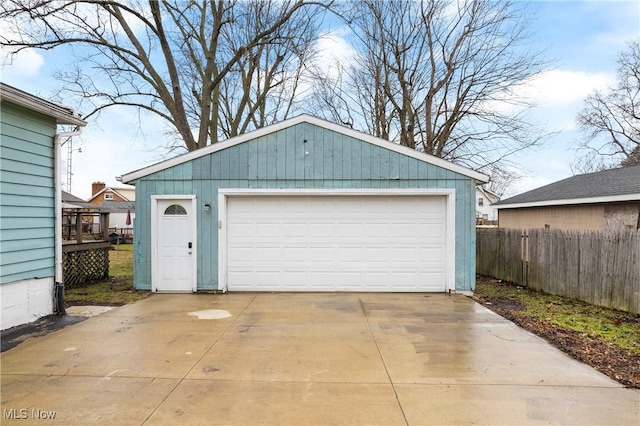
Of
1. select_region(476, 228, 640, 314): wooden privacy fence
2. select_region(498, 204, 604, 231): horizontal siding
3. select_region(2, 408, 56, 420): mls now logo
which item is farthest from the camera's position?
select_region(498, 204, 604, 231): horizontal siding

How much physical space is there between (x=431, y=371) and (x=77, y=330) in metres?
5.14

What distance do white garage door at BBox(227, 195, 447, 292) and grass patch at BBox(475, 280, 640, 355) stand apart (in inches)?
66.5

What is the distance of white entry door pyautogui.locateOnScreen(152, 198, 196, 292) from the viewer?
8578 mm

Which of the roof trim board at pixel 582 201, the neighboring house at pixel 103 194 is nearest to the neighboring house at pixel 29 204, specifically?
the roof trim board at pixel 582 201

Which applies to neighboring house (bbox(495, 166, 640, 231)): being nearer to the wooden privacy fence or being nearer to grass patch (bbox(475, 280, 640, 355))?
the wooden privacy fence

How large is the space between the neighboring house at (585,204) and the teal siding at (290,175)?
4216 mm

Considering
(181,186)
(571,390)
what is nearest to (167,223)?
(181,186)

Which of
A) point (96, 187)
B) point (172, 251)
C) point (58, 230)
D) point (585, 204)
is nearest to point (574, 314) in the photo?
point (585, 204)

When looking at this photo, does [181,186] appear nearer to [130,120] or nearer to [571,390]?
[571,390]

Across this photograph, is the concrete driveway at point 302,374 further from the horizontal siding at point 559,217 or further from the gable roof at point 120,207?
the gable roof at point 120,207

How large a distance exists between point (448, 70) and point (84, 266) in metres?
15.3

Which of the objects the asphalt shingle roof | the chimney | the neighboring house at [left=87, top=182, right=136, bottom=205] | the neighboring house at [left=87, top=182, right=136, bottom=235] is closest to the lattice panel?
the asphalt shingle roof

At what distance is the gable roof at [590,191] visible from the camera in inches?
371

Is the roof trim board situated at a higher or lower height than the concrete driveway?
higher
